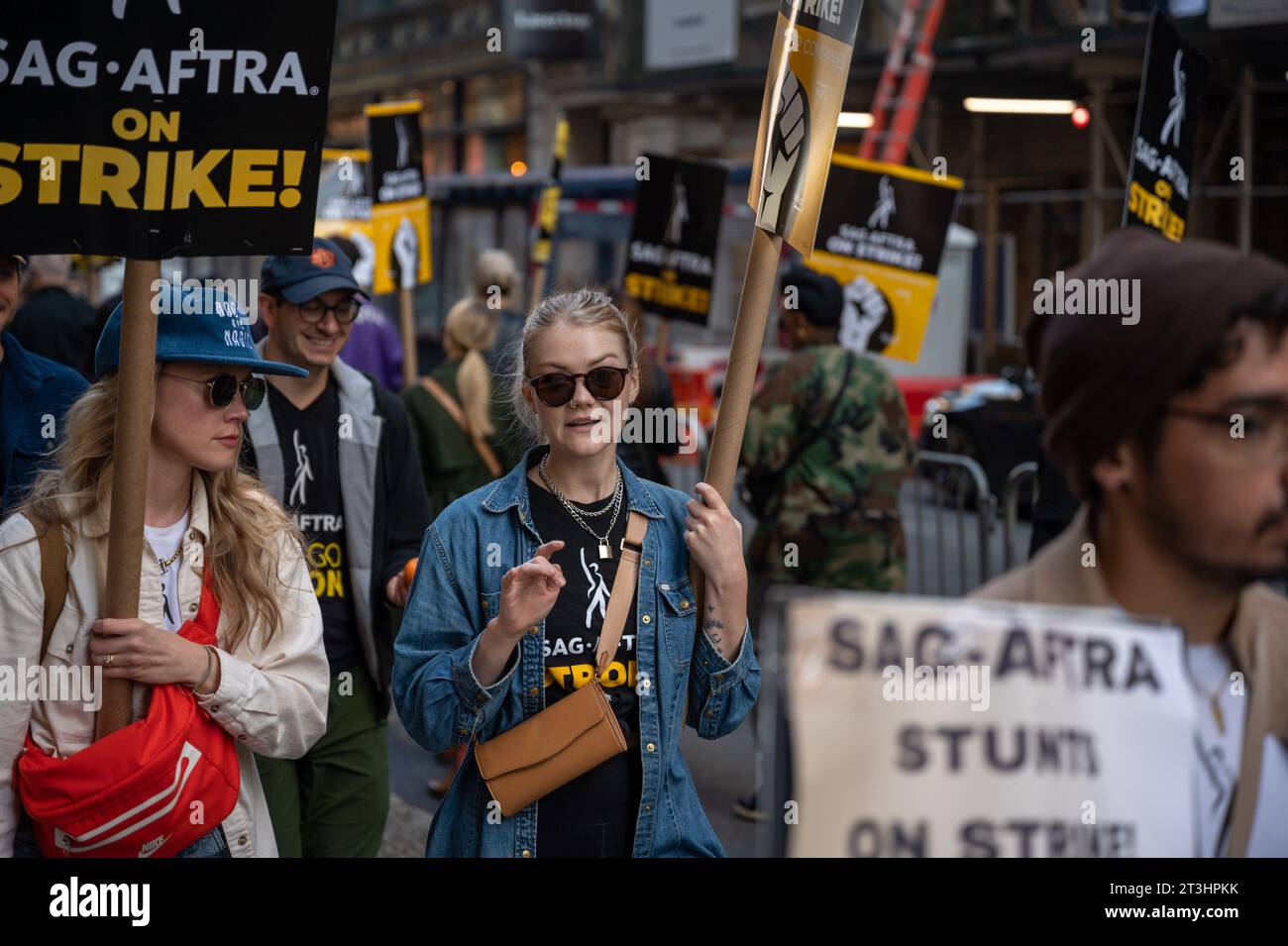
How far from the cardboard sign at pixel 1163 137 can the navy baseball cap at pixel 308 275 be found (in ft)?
8.02

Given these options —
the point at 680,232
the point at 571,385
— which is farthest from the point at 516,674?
the point at 680,232

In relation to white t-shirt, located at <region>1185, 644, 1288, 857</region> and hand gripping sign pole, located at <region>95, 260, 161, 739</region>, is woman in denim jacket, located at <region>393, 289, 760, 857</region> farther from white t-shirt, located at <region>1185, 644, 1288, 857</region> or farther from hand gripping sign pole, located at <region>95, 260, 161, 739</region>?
white t-shirt, located at <region>1185, 644, 1288, 857</region>

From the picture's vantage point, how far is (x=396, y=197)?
9.48m

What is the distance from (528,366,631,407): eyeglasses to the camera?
312 cm

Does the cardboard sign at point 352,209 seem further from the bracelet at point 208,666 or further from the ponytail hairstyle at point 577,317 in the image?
the bracelet at point 208,666

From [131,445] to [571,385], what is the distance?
83 centimetres

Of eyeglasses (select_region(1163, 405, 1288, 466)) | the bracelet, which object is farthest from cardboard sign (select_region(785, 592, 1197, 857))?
the bracelet

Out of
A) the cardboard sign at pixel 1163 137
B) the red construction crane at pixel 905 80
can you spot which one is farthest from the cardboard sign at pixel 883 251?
the red construction crane at pixel 905 80

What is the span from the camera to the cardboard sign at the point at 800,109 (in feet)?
9.92

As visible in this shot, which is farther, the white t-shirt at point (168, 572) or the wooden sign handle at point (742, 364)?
the white t-shirt at point (168, 572)

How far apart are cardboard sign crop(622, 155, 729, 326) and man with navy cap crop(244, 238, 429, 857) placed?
4288 mm

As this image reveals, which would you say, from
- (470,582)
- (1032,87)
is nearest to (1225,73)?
(1032,87)
